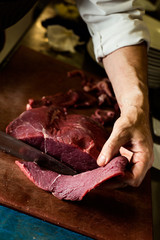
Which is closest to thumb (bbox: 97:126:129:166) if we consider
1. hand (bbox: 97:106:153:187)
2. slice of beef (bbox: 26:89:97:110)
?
hand (bbox: 97:106:153:187)

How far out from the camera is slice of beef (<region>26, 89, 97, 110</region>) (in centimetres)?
255

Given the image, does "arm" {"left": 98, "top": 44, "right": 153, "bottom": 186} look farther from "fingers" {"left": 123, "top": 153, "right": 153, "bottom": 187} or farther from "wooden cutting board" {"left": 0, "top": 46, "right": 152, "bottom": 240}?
"wooden cutting board" {"left": 0, "top": 46, "right": 152, "bottom": 240}

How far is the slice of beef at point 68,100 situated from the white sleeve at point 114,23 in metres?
0.42

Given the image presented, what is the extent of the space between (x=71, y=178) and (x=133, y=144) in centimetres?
48

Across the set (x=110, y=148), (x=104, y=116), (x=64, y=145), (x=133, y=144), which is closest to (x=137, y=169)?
(x=133, y=144)

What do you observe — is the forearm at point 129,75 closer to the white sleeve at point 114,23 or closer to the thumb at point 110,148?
the white sleeve at point 114,23

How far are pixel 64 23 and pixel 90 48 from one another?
0.84 m

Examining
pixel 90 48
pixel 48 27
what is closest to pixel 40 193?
pixel 90 48

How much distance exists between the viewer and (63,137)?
209cm

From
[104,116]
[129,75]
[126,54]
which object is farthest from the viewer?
[104,116]

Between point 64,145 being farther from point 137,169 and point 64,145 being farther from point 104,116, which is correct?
point 104,116

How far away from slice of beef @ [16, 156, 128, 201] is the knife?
0.06 metres

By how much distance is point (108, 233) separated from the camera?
1.80 metres

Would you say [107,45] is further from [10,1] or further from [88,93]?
[10,1]
